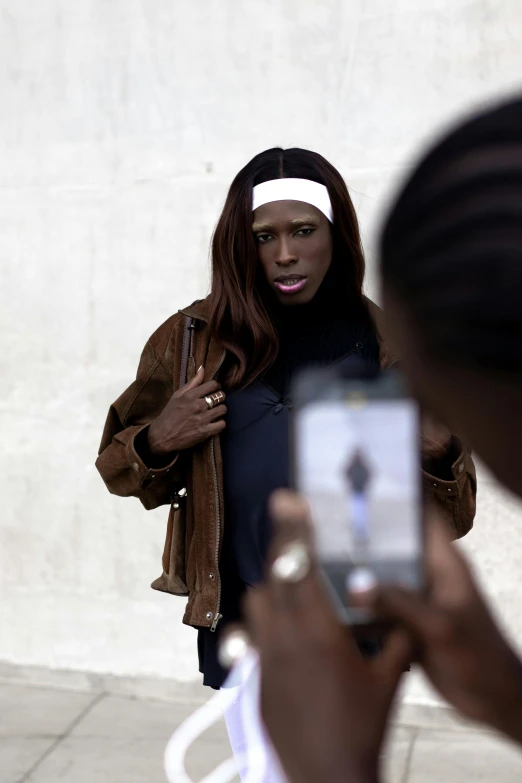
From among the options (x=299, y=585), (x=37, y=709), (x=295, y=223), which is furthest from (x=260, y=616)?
(x=37, y=709)

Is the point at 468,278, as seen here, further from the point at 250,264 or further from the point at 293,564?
the point at 250,264

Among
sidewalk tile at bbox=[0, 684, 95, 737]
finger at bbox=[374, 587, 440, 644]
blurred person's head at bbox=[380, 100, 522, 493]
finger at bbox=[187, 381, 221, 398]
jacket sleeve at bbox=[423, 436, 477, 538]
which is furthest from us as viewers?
sidewalk tile at bbox=[0, 684, 95, 737]

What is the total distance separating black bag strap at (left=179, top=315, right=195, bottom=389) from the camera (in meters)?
2.42

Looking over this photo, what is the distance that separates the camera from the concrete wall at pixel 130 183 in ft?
12.8

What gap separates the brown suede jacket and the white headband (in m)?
0.27

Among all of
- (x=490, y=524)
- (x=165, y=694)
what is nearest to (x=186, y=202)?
(x=490, y=524)

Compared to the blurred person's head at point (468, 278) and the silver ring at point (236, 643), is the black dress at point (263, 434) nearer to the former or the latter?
the silver ring at point (236, 643)

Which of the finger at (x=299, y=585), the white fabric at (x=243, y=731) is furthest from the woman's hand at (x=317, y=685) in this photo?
the white fabric at (x=243, y=731)

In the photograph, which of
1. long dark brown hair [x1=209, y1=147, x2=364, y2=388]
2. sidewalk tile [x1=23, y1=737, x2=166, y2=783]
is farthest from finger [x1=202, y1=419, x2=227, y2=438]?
sidewalk tile [x1=23, y1=737, x2=166, y2=783]

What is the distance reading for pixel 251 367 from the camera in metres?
2.37

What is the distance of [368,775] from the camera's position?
29.6 inches

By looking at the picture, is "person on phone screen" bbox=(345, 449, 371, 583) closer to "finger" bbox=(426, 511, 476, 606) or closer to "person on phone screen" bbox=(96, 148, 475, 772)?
"finger" bbox=(426, 511, 476, 606)

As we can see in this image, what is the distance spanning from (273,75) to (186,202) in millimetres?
586

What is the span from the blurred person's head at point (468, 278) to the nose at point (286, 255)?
149 centimetres
